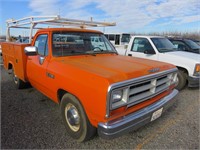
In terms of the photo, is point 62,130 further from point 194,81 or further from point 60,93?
point 194,81

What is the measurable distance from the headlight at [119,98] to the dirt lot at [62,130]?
0.90 meters

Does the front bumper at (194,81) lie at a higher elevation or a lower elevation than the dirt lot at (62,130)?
higher

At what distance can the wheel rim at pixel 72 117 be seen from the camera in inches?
106

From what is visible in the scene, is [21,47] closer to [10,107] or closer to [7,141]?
[10,107]

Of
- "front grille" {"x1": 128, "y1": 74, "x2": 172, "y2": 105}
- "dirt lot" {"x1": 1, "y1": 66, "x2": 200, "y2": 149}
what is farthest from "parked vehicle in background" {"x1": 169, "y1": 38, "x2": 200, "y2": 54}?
"front grille" {"x1": 128, "y1": 74, "x2": 172, "y2": 105}

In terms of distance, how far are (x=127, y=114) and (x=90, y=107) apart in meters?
0.53

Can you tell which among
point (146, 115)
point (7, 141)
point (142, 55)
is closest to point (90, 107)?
point (146, 115)

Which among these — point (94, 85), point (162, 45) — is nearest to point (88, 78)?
point (94, 85)

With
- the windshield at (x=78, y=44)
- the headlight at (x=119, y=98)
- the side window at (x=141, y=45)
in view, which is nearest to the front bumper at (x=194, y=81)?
the side window at (x=141, y=45)

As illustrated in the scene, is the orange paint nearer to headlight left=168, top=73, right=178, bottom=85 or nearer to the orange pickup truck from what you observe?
the orange pickup truck

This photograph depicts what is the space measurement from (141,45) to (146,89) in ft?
13.3

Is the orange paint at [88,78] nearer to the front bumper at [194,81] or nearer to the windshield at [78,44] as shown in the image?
the windshield at [78,44]

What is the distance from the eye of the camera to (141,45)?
631 centimetres

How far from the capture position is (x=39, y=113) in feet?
12.1
